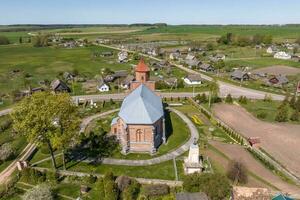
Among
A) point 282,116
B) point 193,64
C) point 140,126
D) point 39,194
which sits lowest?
point 282,116

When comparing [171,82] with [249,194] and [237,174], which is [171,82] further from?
[249,194]

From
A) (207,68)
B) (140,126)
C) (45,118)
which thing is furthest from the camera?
(207,68)

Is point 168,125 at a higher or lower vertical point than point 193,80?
lower

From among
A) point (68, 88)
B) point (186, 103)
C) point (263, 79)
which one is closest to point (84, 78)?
point (68, 88)

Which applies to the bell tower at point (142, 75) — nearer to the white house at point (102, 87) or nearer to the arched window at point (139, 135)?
the arched window at point (139, 135)

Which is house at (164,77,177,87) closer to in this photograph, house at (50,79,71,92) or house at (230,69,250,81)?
house at (230,69,250,81)

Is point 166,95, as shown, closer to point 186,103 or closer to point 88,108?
point 186,103

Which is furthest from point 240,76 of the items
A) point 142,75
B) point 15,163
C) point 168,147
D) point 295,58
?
point 15,163
